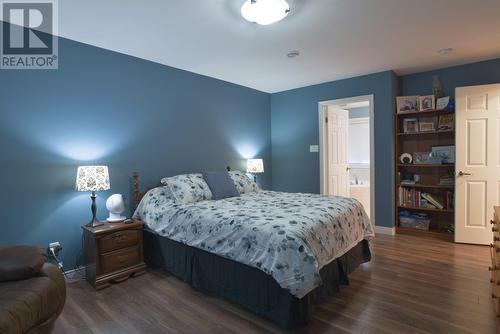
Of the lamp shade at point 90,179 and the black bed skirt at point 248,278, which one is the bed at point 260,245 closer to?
the black bed skirt at point 248,278

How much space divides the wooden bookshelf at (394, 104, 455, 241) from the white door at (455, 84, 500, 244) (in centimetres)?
25

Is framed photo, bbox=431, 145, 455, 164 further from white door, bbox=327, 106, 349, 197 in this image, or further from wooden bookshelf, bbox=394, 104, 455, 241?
white door, bbox=327, 106, 349, 197

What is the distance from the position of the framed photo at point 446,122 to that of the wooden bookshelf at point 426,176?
0.19 ft

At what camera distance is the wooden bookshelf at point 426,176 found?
12.3 ft

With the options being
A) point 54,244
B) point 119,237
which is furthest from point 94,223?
point 54,244

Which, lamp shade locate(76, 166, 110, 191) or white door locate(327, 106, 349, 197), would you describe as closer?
lamp shade locate(76, 166, 110, 191)

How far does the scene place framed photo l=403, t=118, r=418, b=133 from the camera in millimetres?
3945

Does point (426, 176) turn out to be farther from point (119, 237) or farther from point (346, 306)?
point (119, 237)

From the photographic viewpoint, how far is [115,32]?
2.52 meters

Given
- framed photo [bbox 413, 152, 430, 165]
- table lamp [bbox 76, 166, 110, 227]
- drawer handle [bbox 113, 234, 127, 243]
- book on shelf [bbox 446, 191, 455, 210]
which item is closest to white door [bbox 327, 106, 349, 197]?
framed photo [bbox 413, 152, 430, 165]

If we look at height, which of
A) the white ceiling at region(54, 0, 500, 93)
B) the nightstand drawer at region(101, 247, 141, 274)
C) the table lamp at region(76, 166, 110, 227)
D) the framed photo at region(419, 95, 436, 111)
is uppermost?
the white ceiling at region(54, 0, 500, 93)

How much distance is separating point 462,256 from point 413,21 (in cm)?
259

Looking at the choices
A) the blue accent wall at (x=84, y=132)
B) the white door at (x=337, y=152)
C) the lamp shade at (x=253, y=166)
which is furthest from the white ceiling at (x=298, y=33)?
the lamp shade at (x=253, y=166)

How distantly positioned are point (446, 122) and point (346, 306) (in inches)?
122
